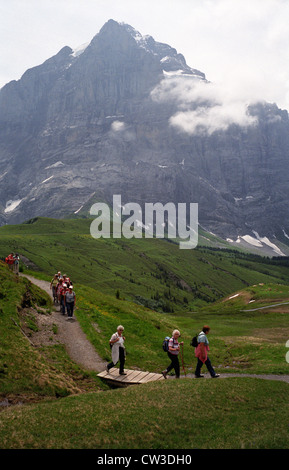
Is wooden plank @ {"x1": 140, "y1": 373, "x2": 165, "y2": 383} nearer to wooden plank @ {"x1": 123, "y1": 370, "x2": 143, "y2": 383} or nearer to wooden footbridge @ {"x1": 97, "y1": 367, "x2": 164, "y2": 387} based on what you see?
wooden footbridge @ {"x1": 97, "y1": 367, "x2": 164, "y2": 387}

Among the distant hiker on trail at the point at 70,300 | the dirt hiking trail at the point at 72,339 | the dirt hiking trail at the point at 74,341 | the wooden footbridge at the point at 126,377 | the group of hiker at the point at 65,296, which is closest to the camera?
the wooden footbridge at the point at 126,377

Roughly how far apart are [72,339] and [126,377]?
10.2 meters

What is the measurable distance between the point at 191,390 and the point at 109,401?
4.98m

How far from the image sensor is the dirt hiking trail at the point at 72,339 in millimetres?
28312

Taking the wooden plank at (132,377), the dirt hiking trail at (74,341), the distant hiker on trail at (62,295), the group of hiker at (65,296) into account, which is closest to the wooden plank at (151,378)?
the wooden plank at (132,377)

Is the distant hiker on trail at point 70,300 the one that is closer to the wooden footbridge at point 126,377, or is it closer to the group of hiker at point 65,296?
the group of hiker at point 65,296

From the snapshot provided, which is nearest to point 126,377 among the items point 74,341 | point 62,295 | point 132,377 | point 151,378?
point 132,377

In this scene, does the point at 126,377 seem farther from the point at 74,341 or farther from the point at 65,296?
the point at 65,296

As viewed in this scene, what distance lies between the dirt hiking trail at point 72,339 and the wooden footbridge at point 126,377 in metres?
1.87

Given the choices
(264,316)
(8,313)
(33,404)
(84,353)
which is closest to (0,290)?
(8,313)
